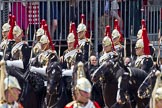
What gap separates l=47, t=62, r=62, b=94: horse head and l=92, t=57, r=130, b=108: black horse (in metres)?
0.83

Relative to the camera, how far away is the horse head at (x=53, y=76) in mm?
18297

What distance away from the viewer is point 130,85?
17656 millimetres

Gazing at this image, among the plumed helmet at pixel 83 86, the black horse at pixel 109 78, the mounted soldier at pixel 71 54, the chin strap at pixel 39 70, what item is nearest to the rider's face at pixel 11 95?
the plumed helmet at pixel 83 86

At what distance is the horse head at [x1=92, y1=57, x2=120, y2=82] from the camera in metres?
17.8

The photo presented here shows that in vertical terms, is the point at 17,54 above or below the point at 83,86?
below

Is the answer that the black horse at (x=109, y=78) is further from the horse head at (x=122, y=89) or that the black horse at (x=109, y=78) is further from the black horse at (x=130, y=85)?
the horse head at (x=122, y=89)

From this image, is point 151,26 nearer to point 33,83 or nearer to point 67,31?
point 67,31

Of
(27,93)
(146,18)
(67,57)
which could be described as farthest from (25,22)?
(27,93)

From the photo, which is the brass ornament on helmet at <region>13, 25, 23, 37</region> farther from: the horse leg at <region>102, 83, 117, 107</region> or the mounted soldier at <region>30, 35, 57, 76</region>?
the horse leg at <region>102, 83, 117, 107</region>

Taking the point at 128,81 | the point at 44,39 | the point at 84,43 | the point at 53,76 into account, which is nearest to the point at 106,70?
the point at 128,81

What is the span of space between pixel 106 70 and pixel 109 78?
8.8 inches

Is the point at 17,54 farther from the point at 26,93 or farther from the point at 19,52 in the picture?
the point at 26,93

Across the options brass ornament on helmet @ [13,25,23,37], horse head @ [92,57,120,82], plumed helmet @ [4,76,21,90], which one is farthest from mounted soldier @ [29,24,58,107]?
plumed helmet @ [4,76,21,90]

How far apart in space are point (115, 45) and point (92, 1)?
134 inches
